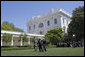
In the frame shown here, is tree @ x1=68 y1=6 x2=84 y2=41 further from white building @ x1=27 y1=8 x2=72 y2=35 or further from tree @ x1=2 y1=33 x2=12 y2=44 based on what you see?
tree @ x1=2 y1=33 x2=12 y2=44

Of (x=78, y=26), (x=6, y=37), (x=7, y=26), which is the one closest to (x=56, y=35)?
(x=78, y=26)

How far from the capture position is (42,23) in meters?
13.5

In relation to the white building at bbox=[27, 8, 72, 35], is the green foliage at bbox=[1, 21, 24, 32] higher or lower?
higher

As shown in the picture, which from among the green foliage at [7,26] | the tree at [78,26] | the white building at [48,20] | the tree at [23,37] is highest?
the green foliage at [7,26]

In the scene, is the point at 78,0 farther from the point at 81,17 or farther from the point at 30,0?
the point at 30,0

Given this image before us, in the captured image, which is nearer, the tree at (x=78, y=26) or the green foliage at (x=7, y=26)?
the tree at (x=78, y=26)

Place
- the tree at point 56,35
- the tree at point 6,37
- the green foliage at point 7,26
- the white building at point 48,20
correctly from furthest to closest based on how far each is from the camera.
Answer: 1. the green foliage at point 7,26
2. the tree at point 6,37
3. the white building at point 48,20
4. the tree at point 56,35

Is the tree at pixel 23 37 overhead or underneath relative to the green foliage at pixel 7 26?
underneath

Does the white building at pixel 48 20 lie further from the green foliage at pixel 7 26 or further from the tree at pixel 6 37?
the green foliage at pixel 7 26

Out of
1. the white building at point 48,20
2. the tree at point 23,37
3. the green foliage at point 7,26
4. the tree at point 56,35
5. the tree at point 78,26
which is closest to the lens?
the tree at point 78,26

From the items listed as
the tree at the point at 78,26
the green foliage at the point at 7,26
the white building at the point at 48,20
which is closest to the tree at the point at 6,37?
the green foliage at the point at 7,26

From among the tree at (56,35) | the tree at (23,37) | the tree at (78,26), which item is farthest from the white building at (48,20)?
the tree at (23,37)

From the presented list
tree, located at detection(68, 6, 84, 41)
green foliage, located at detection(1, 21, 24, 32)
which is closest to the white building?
tree, located at detection(68, 6, 84, 41)

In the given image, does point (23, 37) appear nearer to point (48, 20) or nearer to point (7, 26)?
point (7, 26)
